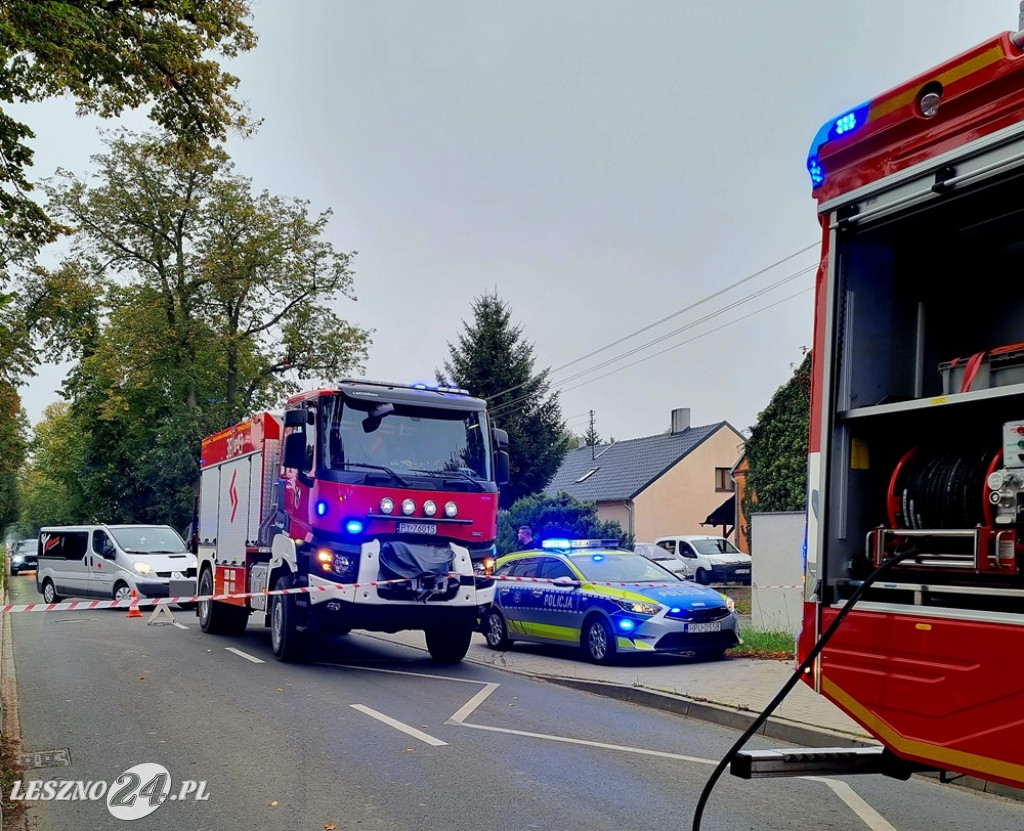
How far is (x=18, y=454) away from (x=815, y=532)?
3577 cm

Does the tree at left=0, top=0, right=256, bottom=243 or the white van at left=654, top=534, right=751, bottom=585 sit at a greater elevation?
the tree at left=0, top=0, right=256, bottom=243

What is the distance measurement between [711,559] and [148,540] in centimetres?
1688

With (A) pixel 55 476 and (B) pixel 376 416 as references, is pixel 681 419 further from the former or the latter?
(B) pixel 376 416

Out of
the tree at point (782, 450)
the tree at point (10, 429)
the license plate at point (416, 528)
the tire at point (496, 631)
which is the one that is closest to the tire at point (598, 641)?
the tire at point (496, 631)

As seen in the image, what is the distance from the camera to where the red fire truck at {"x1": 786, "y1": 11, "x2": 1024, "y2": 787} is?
3.48 meters

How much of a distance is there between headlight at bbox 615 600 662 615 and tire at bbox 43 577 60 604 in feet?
58.9

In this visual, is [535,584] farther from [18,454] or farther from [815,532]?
[18,454]

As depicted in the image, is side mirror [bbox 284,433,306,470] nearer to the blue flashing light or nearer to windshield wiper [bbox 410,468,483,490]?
windshield wiper [bbox 410,468,483,490]

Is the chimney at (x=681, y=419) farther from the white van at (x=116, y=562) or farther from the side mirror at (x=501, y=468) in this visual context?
the side mirror at (x=501, y=468)

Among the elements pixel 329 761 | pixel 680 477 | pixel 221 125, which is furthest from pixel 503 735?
pixel 680 477

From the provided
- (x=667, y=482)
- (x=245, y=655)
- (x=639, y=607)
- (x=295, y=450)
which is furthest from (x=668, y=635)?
(x=667, y=482)

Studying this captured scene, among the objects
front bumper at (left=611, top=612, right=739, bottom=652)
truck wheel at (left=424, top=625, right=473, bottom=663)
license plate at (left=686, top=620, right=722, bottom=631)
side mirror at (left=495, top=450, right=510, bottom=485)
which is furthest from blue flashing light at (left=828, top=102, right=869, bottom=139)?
truck wheel at (left=424, top=625, right=473, bottom=663)

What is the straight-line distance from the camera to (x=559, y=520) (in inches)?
1185

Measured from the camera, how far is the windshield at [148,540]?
22453 mm
